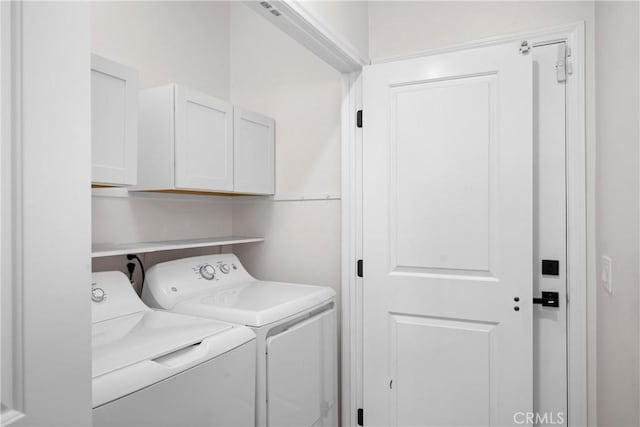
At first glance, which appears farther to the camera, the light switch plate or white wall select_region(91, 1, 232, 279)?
white wall select_region(91, 1, 232, 279)

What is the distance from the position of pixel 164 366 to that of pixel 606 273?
151 cm

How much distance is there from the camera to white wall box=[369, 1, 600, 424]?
177 cm

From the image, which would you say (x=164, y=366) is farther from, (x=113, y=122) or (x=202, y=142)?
(x=202, y=142)

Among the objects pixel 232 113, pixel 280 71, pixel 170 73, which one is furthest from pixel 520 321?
pixel 170 73

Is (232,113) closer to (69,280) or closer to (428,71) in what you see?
(428,71)

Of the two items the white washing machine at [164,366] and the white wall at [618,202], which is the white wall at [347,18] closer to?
the white wall at [618,202]

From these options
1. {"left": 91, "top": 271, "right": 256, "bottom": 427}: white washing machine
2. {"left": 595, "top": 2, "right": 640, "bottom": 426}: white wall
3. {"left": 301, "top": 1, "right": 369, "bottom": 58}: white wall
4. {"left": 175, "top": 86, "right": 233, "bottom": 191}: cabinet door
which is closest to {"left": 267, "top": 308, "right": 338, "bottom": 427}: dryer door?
{"left": 91, "top": 271, "right": 256, "bottom": 427}: white washing machine

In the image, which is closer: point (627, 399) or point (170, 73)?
point (627, 399)

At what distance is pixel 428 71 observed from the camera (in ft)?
6.39

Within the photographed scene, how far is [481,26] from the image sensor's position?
1.99 meters

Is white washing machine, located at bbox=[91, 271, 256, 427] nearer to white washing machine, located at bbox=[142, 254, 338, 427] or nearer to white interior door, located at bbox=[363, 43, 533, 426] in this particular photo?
white washing machine, located at bbox=[142, 254, 338, 427]

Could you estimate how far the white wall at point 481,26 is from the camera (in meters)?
1.77

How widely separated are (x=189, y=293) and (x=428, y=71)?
155 centimetres

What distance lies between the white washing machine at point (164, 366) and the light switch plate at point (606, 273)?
1.27 meters
